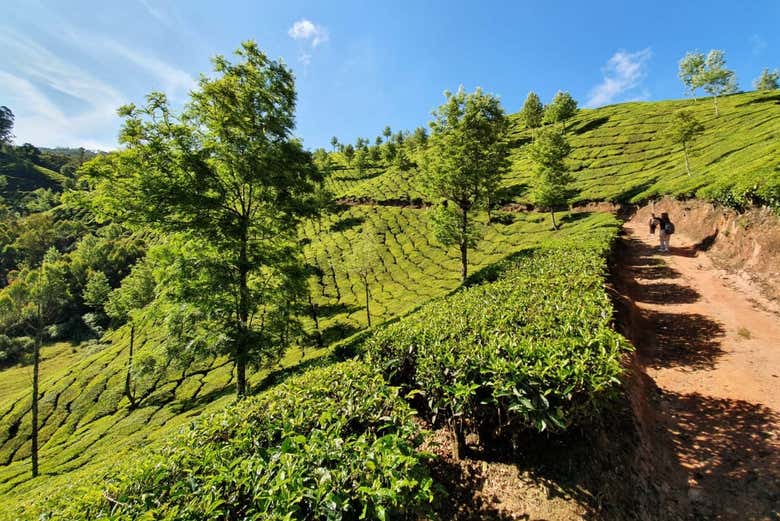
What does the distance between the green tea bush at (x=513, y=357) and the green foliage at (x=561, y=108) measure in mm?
90639

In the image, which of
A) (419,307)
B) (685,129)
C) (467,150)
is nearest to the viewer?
(419,307)

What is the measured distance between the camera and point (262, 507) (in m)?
2.76

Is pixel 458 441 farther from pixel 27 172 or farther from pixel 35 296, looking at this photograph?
pixel 27 172

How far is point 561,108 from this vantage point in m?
79.8

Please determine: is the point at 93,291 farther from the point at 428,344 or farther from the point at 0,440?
the point at 428,344

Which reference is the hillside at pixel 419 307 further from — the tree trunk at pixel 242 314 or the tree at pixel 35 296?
the tree at pixel 35 296

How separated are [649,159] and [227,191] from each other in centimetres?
6621

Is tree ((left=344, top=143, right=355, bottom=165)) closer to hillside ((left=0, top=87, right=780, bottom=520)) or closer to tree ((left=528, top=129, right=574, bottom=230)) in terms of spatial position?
hillside ((left=0, top=87, right=780, bottom=520))

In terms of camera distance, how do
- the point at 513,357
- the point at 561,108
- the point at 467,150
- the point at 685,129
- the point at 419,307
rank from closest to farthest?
the point at 513,357, the point at 419,307, the point at 467,150, the point at 685,129, the point at 561,108

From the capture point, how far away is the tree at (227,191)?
10.2 m

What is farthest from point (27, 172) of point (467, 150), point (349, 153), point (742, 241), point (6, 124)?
point (742, 241)

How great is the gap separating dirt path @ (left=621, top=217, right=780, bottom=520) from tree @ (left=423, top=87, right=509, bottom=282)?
10332mm

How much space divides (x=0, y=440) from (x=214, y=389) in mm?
23155

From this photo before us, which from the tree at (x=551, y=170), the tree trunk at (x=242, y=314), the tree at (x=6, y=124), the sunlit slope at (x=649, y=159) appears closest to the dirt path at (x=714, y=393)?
the sunlit slope at (x=649, y=159)
